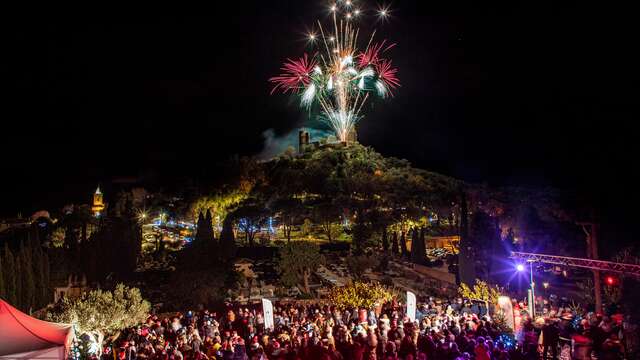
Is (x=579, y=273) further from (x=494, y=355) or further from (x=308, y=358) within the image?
(x=308, y=358)

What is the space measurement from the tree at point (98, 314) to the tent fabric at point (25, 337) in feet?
6.96

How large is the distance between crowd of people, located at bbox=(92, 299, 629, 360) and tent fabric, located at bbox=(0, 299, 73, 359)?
162 cm

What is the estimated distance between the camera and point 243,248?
3020 centimetres

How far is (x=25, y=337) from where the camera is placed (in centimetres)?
963

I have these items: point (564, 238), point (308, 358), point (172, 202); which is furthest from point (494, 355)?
point (172, 202)

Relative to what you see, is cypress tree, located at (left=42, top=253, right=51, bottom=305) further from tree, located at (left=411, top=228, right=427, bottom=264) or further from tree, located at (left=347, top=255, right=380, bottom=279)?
tree, located at (left=411, top=228, right=427, bottom=264)

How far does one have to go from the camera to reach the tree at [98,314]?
40.7 ft

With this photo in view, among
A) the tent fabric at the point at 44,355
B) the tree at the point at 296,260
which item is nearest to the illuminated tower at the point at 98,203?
the tree at the point at 296,260

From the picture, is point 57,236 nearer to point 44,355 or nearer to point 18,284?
point 18,284

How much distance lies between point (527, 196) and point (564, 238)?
16.9 ft

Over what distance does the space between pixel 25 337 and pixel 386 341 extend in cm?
842

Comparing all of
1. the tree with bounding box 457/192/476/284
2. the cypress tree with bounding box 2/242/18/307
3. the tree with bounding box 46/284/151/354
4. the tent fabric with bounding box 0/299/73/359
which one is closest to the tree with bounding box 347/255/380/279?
the tree with bounding box 457/192/476/284

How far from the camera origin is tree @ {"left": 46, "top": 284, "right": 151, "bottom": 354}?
488 inches

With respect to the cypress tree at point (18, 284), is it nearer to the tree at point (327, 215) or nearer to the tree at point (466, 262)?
the tree at point (327, 215)
